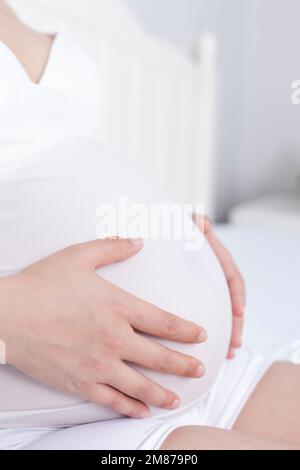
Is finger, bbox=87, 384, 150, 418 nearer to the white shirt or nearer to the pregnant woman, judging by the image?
the pregnant woman

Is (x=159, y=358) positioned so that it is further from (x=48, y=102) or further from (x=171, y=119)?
(x=171, y=119)

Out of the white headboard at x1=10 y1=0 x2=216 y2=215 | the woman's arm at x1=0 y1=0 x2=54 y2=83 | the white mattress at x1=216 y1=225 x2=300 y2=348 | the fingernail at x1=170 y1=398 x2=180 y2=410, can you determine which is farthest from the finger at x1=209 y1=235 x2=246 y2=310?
the white headboard at x1=10 y1=0 x2=216 y2=215

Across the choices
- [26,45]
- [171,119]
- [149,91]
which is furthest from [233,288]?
[171,119]

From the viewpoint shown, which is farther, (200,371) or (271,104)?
(271,104)

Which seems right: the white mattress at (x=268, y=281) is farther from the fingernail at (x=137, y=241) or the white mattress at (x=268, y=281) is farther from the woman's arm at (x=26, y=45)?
the woman's arm at (x=26, y=45)

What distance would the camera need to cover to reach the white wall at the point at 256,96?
8.88ft

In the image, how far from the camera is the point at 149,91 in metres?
2.00

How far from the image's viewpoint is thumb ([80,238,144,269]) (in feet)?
2.08

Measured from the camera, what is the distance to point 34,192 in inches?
27.1

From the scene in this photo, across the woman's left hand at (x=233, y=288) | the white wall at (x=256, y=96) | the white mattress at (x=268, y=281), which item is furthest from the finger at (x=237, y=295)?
the white wall at (x=256, y=96)

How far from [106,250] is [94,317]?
75 mm

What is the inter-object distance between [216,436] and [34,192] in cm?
32

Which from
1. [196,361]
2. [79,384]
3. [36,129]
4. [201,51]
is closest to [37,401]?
[79,384]
